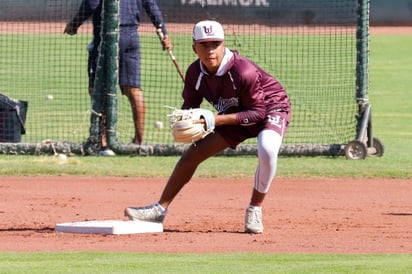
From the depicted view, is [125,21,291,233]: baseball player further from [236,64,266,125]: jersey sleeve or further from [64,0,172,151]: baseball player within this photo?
[64,0,172,151]: baseball player

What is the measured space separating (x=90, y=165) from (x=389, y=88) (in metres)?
11.3

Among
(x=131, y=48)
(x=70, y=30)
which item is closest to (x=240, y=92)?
(x=131, y=48)

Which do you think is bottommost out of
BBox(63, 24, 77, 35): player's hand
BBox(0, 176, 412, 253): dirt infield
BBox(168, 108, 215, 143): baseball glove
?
BBox(0, 176, 412, 253): dirt infield

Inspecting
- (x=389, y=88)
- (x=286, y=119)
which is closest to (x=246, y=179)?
(x=286, y=119)

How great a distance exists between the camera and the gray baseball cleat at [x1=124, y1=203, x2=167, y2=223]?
28.4ft

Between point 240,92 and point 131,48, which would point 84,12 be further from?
point 240,92

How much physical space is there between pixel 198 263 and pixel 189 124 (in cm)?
118

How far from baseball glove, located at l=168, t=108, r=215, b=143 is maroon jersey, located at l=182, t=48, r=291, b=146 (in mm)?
273

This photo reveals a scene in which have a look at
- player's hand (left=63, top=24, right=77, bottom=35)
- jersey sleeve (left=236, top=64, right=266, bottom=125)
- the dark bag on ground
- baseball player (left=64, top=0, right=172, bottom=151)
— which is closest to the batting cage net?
the dark bag on ground

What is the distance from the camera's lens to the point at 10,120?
45.5 ft

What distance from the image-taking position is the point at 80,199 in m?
10.7

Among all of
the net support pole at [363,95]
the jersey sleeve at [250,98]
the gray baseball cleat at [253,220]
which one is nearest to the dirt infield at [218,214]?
the gray baseball cleat at [253,220]

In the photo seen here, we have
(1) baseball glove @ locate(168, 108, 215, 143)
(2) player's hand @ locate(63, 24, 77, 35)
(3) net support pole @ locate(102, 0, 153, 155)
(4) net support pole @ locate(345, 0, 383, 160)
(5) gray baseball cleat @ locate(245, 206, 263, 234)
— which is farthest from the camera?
(2) player's hand @ locate(63, 24, 77, 35)

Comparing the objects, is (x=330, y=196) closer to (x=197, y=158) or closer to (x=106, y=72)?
(x=197, y=158)
